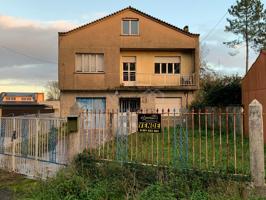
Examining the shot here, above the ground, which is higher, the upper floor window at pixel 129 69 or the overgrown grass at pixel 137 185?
the upper floor window at pixel 129 69

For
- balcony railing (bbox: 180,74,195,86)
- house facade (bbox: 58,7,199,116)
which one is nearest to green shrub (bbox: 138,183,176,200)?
house facade (bbox: 58,7,199,116)

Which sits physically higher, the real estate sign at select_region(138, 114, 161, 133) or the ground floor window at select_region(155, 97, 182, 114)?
the ground floor window at select_region(155, 97, 182, 114)

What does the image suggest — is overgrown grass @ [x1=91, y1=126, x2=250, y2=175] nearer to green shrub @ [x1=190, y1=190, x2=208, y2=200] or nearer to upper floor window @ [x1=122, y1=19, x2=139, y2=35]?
green shrub @ [x1=190, y1=190, x2=208, y2=200]

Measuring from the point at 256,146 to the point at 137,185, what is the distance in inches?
105

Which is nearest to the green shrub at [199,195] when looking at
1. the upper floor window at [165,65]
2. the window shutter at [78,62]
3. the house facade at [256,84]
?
the house facade at [256,84]

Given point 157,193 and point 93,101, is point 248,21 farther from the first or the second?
point 157,193

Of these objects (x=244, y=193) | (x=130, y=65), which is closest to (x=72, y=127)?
(x=244, y=193)

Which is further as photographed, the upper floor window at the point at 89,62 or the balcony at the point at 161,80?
the balcony at the point at 161,80

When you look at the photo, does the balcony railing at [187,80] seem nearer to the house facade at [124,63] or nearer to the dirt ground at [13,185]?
the house facade at [124,63]

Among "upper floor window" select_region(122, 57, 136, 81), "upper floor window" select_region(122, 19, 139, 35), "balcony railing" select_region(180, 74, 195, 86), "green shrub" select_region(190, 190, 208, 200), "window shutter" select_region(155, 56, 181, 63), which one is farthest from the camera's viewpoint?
"window shutter" select_region(155, 56, 181, 63)

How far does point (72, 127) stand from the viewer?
10.9m

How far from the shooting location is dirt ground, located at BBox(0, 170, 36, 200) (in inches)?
379

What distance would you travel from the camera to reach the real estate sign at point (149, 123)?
9.66 metres

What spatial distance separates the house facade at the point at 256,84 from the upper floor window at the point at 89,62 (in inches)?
593
